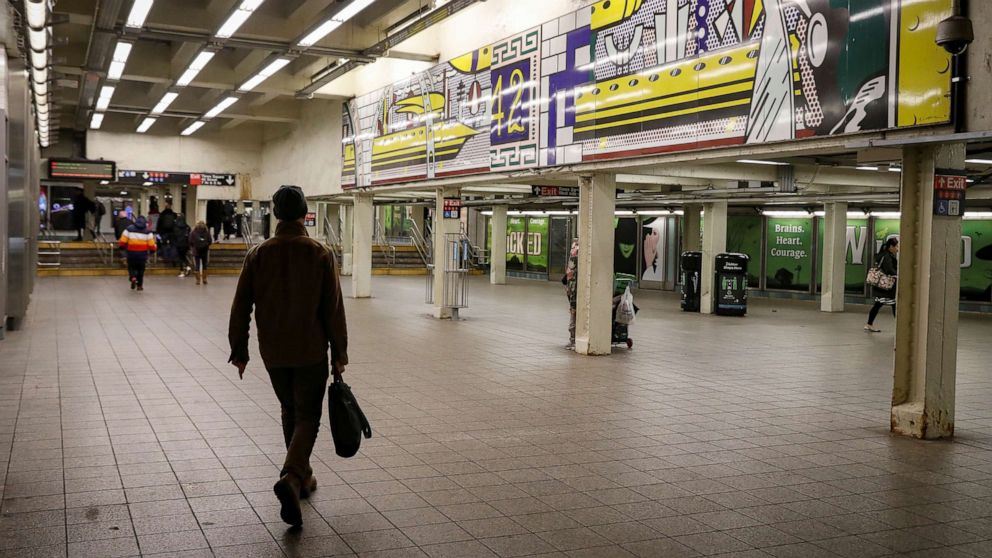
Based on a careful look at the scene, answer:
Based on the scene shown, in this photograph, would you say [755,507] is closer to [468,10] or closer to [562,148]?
Answer: [562,148]

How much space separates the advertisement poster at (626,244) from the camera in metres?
28.3

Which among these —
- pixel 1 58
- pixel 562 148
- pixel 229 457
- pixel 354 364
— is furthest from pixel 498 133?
pixel 229 457

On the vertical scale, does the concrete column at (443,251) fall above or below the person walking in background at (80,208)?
below

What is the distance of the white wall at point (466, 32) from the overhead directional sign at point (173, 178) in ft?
37.5

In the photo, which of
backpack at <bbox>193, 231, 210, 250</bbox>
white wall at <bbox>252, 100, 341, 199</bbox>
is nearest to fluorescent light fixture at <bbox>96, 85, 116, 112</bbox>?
backpack at <bbox>193, 231, 210, 250</bbox>

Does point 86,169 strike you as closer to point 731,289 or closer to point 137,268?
point 137,268

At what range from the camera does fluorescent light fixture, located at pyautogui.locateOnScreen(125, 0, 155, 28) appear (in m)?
11.9

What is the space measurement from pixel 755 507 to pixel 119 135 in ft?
95.2

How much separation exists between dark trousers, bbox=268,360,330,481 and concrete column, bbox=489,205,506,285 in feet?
78.9

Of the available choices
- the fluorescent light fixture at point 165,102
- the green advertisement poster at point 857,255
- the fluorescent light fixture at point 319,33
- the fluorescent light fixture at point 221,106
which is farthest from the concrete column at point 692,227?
the fluorescent light fixture at point 165,102

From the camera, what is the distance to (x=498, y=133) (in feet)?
45.5

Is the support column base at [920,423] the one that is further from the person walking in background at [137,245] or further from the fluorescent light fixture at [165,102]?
the fluorescent light fixture at [165,102]

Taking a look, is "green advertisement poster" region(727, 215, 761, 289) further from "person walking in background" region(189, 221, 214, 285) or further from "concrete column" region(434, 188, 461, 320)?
"person walking in background" region(189, 221, 214, 285)

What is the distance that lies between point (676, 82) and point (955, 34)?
4.08m
